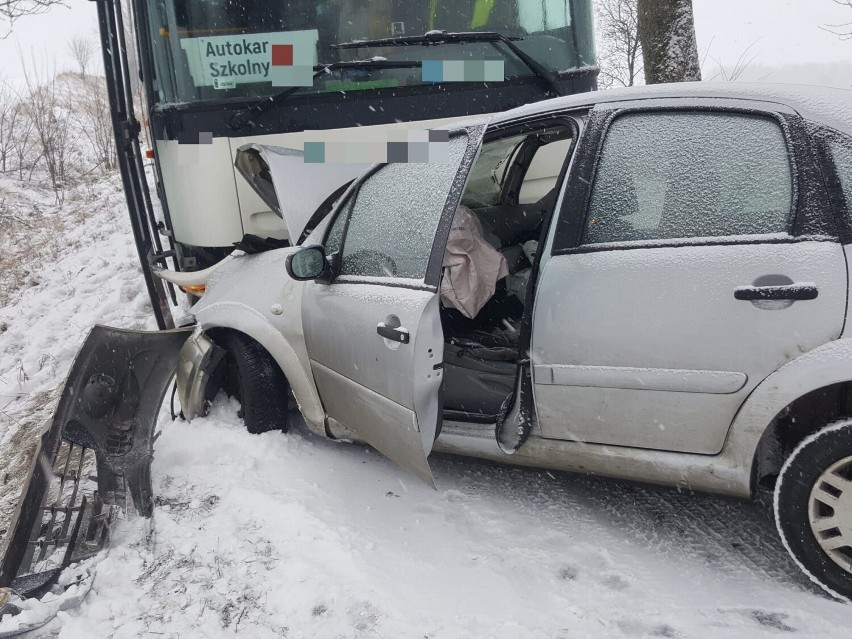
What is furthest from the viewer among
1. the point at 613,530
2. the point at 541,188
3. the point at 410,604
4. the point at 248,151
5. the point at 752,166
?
the point at 541,188

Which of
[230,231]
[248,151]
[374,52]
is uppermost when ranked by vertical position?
[374,52]

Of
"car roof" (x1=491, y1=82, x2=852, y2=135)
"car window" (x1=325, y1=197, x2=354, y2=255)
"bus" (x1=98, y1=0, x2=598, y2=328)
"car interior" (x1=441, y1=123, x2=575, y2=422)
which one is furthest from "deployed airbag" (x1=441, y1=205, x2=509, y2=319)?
"bus" (x1=98, y1=0, x2=598, y2=328)

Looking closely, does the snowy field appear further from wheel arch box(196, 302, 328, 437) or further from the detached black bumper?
wheel arch box(196, 302, 328, 437)

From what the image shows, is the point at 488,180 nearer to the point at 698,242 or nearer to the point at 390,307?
the point at 390,307

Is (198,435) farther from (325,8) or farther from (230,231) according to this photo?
(325,8)

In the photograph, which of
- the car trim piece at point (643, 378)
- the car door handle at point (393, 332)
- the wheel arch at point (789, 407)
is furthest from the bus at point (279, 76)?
the wheel arch at point (789, 407)

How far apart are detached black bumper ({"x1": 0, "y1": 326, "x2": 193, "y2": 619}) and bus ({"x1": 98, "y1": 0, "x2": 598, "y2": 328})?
4.25 feet

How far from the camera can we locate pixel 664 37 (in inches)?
260

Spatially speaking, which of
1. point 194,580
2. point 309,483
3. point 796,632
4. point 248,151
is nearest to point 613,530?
point 796,632

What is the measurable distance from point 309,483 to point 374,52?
2.82m

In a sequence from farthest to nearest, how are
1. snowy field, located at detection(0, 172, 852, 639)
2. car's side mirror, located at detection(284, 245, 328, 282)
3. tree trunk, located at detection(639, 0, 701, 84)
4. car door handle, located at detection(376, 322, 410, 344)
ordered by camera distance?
tree trunk, located at detection(639, 0, 701, 84)
car's side mirror, located at detection(284, 245, 328, 282)
car door handle, located at detection(376, 322, 410, 344)
snowy field, located at detection(0, 172, 852, 639)

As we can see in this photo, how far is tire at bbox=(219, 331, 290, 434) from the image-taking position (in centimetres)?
380

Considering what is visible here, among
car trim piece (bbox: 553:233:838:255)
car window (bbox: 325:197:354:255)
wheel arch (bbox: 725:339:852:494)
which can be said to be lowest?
wheel arch (bbox: 725:339:852:494)

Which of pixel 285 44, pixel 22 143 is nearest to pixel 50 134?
pixel 22 143
